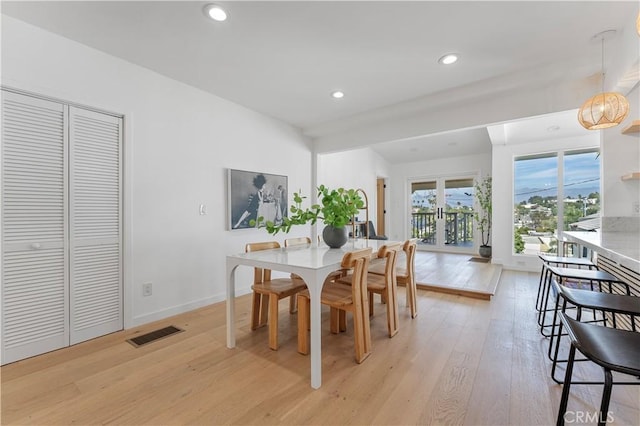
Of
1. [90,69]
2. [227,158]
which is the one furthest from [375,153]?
[90,69]

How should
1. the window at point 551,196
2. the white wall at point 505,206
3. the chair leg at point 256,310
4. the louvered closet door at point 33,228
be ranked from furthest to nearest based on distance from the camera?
the white wall at point 505,206
the window at point 551,196
the chair leg at point 256,310
the louvered closet door at point 33,228

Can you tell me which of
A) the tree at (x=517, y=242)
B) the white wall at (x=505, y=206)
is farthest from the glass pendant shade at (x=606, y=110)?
the tree at (x=517, y=242)

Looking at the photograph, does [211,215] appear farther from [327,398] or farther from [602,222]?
[602,222]

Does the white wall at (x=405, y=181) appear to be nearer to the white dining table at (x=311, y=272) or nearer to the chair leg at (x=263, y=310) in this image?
the chair leg at (x=263, y=310)

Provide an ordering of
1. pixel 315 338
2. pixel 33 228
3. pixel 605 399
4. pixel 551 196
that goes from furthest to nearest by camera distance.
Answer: pixel 551 196 → pixel 33 228 → pixel 315 338 → pixel 605 399

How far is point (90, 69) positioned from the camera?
239cm

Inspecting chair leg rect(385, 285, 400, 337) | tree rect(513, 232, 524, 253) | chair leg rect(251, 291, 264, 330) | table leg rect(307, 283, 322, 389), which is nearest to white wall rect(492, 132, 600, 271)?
tree rect(513, 232, 524, 253)

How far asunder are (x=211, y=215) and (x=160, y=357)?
1.62 m

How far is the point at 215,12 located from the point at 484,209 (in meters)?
Answer: 6.47

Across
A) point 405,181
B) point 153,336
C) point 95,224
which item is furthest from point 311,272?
point 405,181

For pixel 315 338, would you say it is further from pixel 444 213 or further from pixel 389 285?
pixel 444 213

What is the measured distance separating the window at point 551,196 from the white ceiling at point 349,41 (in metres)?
2.72

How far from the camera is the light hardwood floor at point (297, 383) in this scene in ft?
4.92

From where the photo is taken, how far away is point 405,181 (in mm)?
7809
